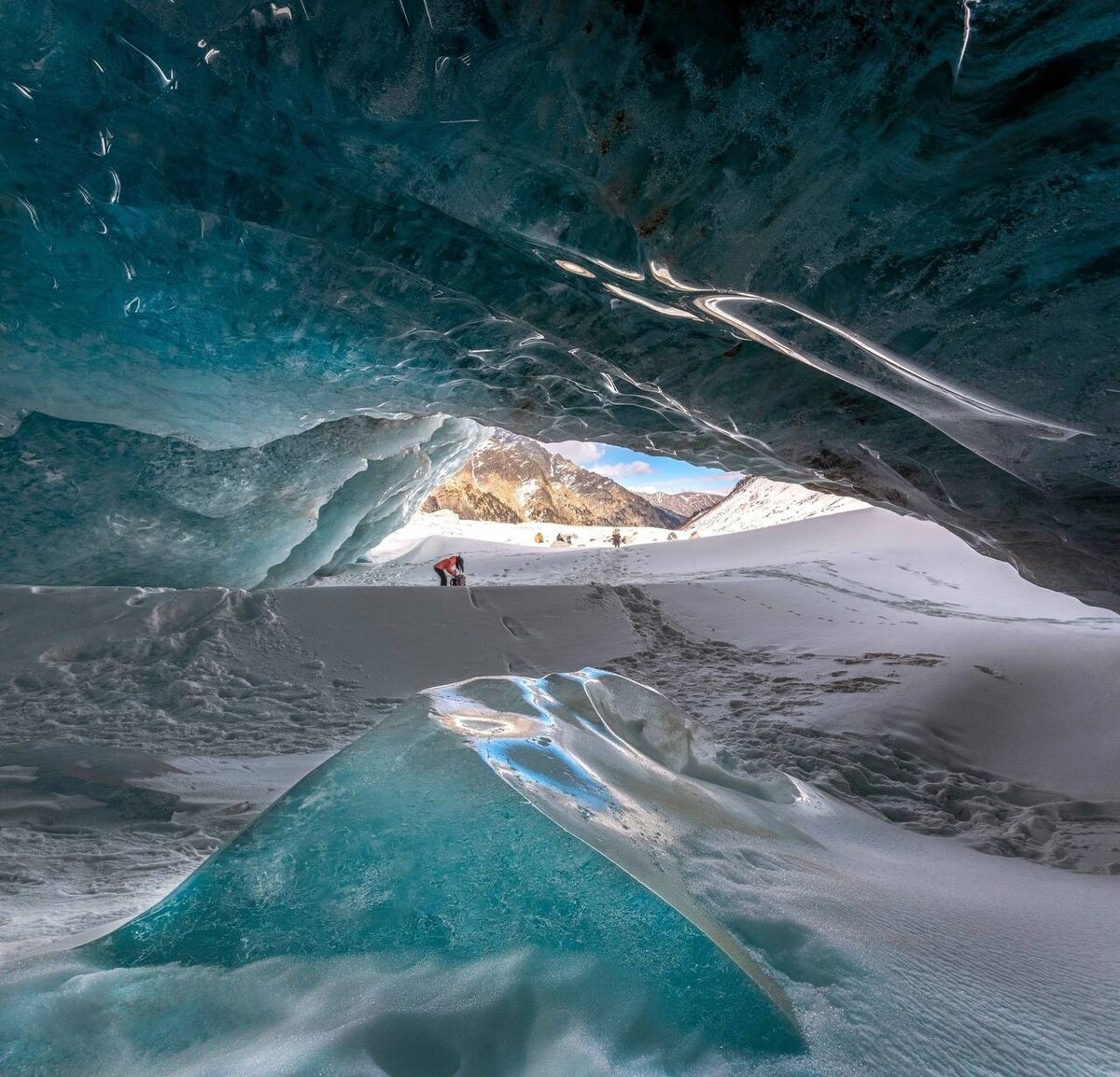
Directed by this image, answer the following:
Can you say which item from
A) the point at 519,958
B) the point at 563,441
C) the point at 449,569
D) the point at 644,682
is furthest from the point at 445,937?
the point at 449,569

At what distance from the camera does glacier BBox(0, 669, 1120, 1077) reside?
0.82 metres

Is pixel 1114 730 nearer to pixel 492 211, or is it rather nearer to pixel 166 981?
pixel 492 211

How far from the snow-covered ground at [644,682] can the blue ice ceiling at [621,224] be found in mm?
1042

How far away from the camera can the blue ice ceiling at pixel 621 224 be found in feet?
4.63

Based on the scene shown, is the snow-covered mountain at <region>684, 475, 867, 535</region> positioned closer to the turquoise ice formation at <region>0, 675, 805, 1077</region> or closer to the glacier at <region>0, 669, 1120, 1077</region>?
the glacier at <region>0, 669, 1120, 1077</region>

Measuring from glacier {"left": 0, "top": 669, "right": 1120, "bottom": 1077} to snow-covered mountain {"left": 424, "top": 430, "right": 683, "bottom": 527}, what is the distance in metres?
24.2

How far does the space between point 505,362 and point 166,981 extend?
278 centimetres

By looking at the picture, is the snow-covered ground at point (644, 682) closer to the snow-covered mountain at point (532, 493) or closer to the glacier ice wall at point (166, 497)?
the glacier ice wall at point (166, 497)

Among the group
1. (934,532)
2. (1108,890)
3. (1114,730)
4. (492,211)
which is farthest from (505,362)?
(934,532)

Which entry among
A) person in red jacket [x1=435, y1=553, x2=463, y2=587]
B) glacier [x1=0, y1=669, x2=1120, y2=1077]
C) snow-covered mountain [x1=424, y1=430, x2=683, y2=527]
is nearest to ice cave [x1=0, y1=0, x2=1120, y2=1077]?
glacier [x1=0, y1=669, x2=1120, y2=1077]

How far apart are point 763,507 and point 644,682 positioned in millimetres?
15064

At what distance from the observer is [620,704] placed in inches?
80.7

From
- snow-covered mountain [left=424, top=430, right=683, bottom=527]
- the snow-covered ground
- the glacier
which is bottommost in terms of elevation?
snow-covered mountain [left=424, top=430, right=683, bottom=527]

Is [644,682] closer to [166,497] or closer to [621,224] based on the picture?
[621,224]
